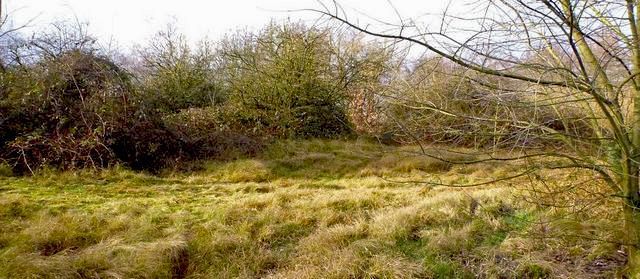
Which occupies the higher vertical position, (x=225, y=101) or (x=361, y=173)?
(x=225, y=101)

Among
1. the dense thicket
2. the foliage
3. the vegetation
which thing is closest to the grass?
the vegetation

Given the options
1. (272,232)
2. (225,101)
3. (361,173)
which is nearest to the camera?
(272,232)

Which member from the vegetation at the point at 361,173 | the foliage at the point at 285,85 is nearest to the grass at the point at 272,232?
the vegetation at the point at 361,173

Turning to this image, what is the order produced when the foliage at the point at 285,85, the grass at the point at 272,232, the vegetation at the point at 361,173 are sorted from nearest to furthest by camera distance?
the vegetation at the point at 361,173 → the grass at the point at 272,232 → the foliage at the point at 285,85

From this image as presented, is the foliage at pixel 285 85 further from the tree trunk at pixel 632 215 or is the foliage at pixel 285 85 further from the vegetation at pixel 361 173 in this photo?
the tree trunk at pixel 632 215

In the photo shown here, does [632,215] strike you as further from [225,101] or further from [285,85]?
[225,101]

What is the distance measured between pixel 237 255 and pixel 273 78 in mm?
6946

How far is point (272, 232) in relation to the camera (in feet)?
12.5

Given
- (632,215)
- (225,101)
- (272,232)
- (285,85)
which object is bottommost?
(272,232)

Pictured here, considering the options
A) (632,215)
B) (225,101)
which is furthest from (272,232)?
(225,101)

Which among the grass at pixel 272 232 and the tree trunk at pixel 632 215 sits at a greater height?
the tree trunk at pixel 632 215

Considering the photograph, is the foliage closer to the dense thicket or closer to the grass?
the dense thicket

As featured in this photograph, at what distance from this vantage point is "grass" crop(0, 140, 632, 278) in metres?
3.07

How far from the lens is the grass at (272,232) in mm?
3066
